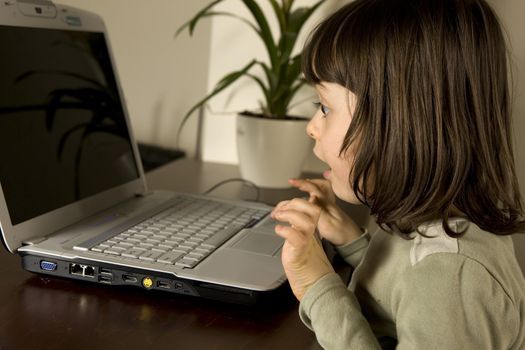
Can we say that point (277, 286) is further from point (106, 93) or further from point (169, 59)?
point (169, 59)

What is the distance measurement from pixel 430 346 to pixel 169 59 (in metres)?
1.18

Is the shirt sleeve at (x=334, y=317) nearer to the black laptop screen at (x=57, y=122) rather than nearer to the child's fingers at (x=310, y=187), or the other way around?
the child's fingers at (x=310, y=187)

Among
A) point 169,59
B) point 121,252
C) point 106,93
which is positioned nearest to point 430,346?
point 121,252

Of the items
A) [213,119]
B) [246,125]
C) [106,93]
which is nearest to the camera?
[106,93]

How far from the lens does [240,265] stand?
788 millimetres

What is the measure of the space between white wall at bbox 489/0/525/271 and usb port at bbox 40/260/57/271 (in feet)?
2.99

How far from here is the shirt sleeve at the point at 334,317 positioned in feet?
2.10

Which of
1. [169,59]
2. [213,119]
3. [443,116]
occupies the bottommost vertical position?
[213,119]

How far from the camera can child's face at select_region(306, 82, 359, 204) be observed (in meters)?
0.71

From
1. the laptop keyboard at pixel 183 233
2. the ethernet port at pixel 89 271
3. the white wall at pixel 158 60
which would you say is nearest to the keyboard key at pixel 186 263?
the laptop keyboard at pixel 183 233

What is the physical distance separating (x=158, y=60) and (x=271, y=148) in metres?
0.47

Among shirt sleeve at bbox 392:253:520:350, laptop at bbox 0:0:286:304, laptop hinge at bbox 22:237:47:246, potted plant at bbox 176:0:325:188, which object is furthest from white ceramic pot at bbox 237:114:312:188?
shirt sleeve at bbox 392:253:520:350

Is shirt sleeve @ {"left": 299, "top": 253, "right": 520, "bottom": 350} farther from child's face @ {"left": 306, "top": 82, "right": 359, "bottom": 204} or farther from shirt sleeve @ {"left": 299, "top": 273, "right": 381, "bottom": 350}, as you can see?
child's face @ {"left": 306, "top": 82, "right": 359, "bottom": 204}

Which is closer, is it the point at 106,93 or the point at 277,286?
the point at 277,286
